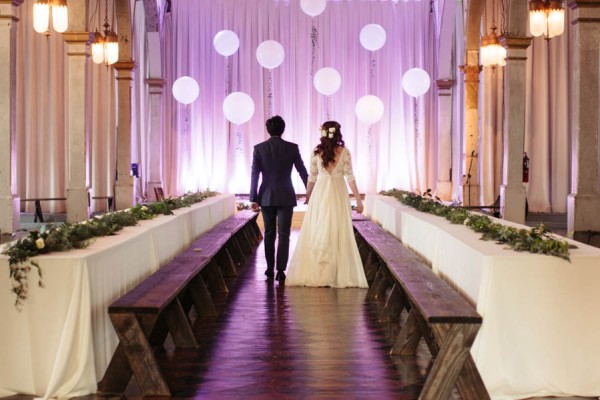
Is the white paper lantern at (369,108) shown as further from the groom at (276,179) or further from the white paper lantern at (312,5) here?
the groom at (276,179)

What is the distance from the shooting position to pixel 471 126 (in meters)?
17.2

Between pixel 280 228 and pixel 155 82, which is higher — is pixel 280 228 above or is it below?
below

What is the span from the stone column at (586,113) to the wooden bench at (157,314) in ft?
16.8

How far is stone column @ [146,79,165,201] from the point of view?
20.8 meters

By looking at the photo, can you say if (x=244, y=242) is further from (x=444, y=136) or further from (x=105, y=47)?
(x=444, y=136)

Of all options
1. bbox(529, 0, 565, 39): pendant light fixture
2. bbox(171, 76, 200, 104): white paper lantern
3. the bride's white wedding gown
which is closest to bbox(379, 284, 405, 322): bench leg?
the bride's white wedding gown

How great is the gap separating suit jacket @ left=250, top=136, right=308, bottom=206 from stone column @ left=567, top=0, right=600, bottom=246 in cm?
433

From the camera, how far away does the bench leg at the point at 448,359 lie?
4.23m

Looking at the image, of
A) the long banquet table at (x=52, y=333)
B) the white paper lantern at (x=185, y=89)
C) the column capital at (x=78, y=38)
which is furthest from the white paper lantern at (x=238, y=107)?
the long banquet table at (x=52, y=333)

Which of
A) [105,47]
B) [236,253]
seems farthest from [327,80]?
[236,253]

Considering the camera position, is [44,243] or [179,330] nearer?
[44,243]

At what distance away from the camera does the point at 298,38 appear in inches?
850

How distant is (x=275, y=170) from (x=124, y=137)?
29.8ft

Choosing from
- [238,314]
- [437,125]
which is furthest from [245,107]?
[238,314]
